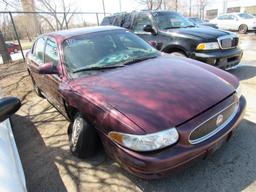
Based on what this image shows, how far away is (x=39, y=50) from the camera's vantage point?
15.9 ft

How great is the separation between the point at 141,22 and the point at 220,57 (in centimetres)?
271

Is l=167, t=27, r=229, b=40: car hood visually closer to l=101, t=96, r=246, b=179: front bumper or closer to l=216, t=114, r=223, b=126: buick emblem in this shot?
l=216, t=114, r=223, b=126: buick emblem

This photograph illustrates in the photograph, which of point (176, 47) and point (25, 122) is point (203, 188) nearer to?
point (25, 122)

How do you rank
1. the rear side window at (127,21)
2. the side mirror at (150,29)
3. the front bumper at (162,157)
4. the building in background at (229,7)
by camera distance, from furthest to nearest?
1. the building in background at (229,7)
2. the rear side window at (127,21)
3. the side mirror at (150,29)
4. the front bumper at (162,157)

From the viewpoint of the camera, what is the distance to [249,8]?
4053 centimetres

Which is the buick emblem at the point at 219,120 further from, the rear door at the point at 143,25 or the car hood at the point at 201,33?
the rear door at the point at 143,25

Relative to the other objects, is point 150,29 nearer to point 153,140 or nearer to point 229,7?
point 153,140

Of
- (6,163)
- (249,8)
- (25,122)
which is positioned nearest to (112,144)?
(6,163)

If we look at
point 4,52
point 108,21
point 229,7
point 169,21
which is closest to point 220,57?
point 169,21

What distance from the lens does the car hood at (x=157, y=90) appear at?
2275mm

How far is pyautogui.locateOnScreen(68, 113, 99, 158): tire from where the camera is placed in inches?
111

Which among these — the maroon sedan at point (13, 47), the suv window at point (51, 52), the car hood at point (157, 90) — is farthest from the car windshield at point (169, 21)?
the maroon sedan at point (13, 47)

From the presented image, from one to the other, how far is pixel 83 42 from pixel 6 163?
2.25 meters

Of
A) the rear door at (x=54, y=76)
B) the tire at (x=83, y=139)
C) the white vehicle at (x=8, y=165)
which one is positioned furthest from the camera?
the rear door at (x=54, y=76)
